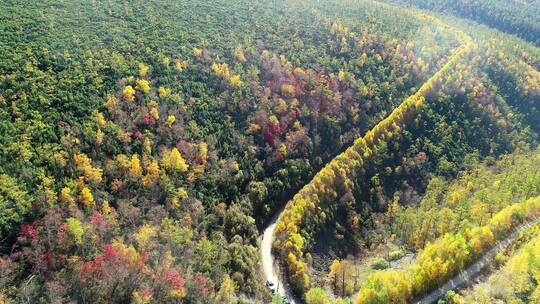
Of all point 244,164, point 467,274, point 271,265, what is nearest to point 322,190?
point 244,164

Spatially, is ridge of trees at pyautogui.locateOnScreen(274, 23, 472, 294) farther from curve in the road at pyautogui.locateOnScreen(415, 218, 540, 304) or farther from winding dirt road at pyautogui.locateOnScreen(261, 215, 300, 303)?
curve in the road at pyautogui.locateOnScreen(415, 218, 540, 304)

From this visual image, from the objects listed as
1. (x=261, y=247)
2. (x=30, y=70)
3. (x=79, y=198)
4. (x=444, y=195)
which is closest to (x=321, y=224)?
(x=261, y=247)

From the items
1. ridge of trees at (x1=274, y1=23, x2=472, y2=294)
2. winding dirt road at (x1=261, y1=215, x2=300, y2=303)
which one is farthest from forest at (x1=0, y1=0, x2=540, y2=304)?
ridge of trees at (x1=274, y1=23, x2=472, y2=294)

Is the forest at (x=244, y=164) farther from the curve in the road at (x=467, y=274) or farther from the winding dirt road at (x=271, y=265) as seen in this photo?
the curve in the road at (x=467, y=274)

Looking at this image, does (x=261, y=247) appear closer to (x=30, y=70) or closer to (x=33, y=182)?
(x=33, y=182)

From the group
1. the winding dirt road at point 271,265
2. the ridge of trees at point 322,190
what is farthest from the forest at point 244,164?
the ridge of trees at point 322,190
